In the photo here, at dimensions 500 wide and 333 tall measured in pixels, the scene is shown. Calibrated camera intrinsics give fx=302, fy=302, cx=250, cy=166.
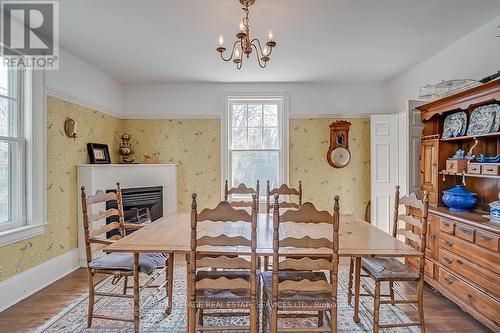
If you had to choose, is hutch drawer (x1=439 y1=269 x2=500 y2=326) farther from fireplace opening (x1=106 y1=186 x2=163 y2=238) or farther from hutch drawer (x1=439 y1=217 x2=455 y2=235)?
fireplace opening (x1=106 y1=186 x2=163 y2=238)

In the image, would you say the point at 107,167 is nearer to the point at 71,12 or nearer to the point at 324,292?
the point at 71,12

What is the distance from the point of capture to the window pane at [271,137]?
475 centimetres

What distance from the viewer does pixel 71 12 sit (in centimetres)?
255

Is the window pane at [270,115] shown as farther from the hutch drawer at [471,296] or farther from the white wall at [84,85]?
the hutch drawer at [471,296]

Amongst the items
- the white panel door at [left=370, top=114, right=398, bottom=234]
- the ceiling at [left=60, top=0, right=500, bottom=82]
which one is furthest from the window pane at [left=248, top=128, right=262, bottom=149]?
the white panel door at [left=370, top=114, right=398, bottom=234]

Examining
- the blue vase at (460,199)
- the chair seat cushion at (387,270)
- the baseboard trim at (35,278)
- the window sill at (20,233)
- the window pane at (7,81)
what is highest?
the window pane at (7,81)

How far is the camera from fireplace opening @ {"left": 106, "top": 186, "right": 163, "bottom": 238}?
4043mm

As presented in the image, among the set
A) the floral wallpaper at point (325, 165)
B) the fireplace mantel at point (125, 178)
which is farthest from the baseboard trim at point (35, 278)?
the floral wallpaper at point (325, 165)

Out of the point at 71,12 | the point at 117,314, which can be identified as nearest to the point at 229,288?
the point at 117,314

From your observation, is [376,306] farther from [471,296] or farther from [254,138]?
[254,138]

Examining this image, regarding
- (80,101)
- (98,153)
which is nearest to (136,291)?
(98,153)

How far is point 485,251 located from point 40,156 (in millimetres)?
3995

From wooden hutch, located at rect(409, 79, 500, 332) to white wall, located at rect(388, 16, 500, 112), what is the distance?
405 mm

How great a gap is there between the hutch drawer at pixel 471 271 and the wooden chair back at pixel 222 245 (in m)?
1.75
